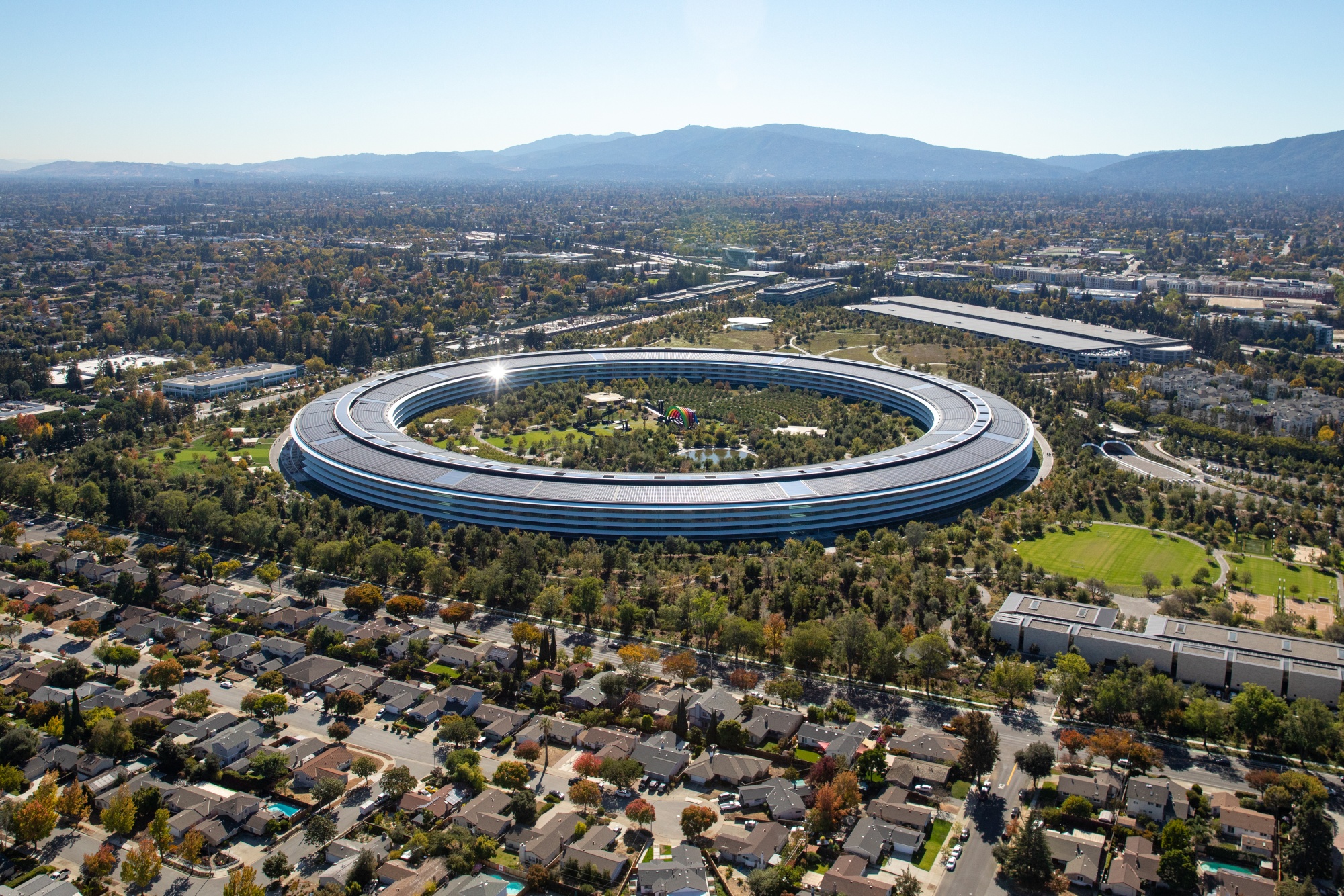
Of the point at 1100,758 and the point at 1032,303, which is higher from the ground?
the point at 1032,303

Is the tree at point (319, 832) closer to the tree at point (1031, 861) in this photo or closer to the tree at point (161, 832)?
the tree at point (161, 832)

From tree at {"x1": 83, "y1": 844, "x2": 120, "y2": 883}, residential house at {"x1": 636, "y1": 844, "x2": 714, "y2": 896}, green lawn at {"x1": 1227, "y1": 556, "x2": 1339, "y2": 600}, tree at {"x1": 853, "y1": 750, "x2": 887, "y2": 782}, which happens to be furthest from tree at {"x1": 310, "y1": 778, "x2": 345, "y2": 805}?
green lawn at {"x1": 1227, "y1": 556, "x2": 1339, "y2": 600}

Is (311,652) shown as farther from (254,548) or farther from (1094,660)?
(1094,660)

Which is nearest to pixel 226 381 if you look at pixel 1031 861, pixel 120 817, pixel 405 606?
pixel 405 606

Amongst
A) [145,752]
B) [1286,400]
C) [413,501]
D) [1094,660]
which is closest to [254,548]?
[413,501]

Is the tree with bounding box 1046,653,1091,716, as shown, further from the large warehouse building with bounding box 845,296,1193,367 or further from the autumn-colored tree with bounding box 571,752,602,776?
the large warehouse building with bounding box 845,296,1193,367

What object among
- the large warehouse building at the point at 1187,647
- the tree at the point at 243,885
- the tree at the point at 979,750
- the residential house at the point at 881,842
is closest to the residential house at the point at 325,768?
the tree at the point at 243,885
